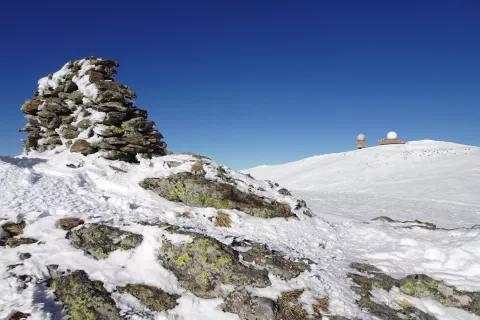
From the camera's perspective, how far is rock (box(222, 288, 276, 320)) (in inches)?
273

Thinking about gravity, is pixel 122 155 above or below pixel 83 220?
above

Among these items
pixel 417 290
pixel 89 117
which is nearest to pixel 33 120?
pixel 89 117

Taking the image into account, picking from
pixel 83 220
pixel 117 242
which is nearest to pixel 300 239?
pixel 117 242

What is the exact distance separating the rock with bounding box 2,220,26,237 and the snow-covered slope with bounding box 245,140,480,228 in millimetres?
14739

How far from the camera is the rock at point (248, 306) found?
22.7 feet

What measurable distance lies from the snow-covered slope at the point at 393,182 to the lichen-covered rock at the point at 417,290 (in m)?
8.27

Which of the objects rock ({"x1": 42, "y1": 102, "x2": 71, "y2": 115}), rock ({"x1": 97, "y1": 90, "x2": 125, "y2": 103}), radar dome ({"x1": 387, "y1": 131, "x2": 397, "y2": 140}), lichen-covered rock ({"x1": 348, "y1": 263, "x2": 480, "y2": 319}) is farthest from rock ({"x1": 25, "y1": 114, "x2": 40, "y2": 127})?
radar dome ({"x1": 387, "y1": 131, "x2": 397, "y2": 140})

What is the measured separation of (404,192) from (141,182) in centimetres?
3016

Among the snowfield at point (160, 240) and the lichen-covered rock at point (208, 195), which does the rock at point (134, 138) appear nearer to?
the snowfield at point (160, 240)

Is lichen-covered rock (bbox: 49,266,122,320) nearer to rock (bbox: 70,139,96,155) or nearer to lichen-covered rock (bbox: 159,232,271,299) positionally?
lichen-covered rock (bbox: 159,232,271,299)

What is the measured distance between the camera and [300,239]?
464 inches

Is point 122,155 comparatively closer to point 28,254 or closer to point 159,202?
point 159,202

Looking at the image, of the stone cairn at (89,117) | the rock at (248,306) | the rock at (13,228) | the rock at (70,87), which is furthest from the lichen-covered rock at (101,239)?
the rock at (70,87)

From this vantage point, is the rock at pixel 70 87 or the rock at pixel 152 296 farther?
the rock at pixel 70 87
